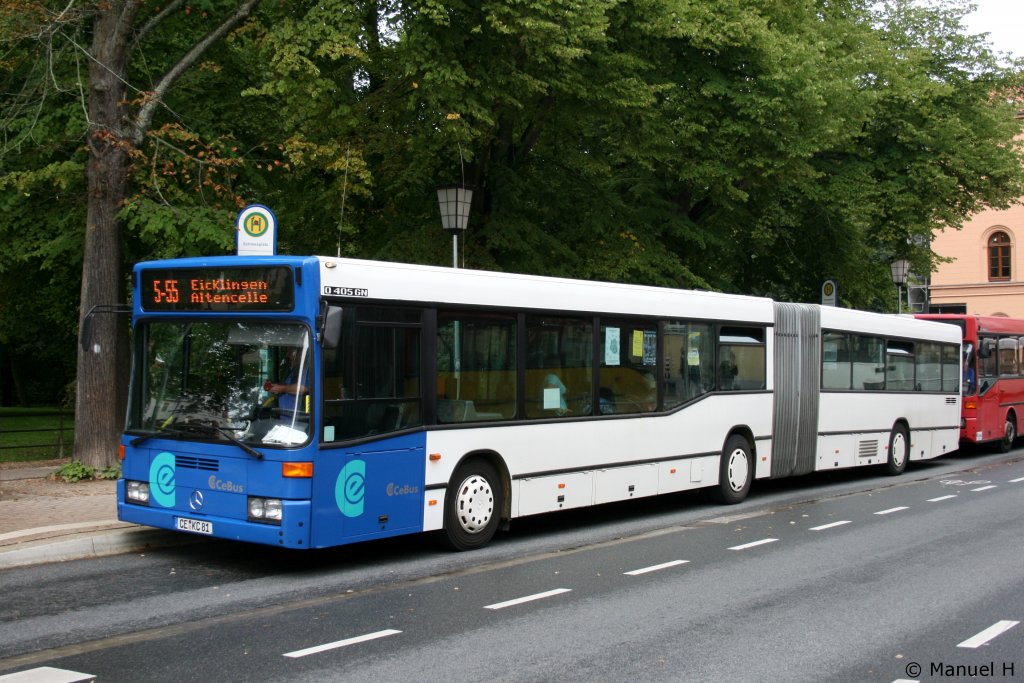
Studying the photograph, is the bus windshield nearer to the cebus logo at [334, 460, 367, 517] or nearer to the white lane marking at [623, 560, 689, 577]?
the cebus logo at [334, 460, 367, 517]

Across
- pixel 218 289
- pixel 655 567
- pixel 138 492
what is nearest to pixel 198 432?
pixel 138 492

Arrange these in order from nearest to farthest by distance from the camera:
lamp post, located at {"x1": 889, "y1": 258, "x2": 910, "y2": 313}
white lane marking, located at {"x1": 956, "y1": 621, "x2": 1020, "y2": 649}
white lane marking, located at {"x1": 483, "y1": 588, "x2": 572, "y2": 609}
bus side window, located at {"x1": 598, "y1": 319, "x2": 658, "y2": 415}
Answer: white lane marking, located at {"x1": 956, "y1": 621, "x2": 1020, "y2": 649} → white lane marking, located at {"x1": 483, "y1": 588, "x2": 572, "y2": 609} → bus side window, located at {"x1": 598, "y1": 319, "x2": 658, "y2": 415} → lamp post, located at {"x1": 889, "y1": 258, "x2": 910, "y2": 313}

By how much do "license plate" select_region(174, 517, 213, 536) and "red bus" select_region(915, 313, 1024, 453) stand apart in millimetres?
18908

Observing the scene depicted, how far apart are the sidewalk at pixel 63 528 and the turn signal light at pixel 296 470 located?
230cm

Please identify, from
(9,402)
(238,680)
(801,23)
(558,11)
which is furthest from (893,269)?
(9,402)

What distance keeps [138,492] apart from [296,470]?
76.6 inches

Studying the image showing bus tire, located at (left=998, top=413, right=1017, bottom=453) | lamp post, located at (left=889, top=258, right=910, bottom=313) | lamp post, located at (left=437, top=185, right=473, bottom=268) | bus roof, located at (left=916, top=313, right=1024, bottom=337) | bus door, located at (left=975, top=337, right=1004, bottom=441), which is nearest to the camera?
lamp post, located at (left=437, top=185, right=473, bottom=268)

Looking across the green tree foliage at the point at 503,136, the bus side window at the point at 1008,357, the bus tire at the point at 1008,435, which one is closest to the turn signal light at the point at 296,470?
the green tree foliage at the point at 503,136

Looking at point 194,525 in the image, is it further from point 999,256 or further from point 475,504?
point 999,256

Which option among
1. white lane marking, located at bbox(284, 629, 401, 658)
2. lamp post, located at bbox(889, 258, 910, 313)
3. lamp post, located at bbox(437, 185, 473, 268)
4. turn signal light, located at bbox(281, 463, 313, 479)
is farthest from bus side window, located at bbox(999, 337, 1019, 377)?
white lane marking, located at bbox(284, 629, 401, 658)

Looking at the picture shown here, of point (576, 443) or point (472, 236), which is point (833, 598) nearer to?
point (576, 443)

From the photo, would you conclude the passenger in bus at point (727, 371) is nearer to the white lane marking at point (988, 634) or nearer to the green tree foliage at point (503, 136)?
the green tree foliage at point (503, 136)

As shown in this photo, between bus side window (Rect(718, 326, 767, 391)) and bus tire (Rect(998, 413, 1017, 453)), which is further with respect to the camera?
bus tire (Rect(998, 413, 1017, 453))

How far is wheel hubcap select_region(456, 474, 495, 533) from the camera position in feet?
36.8
